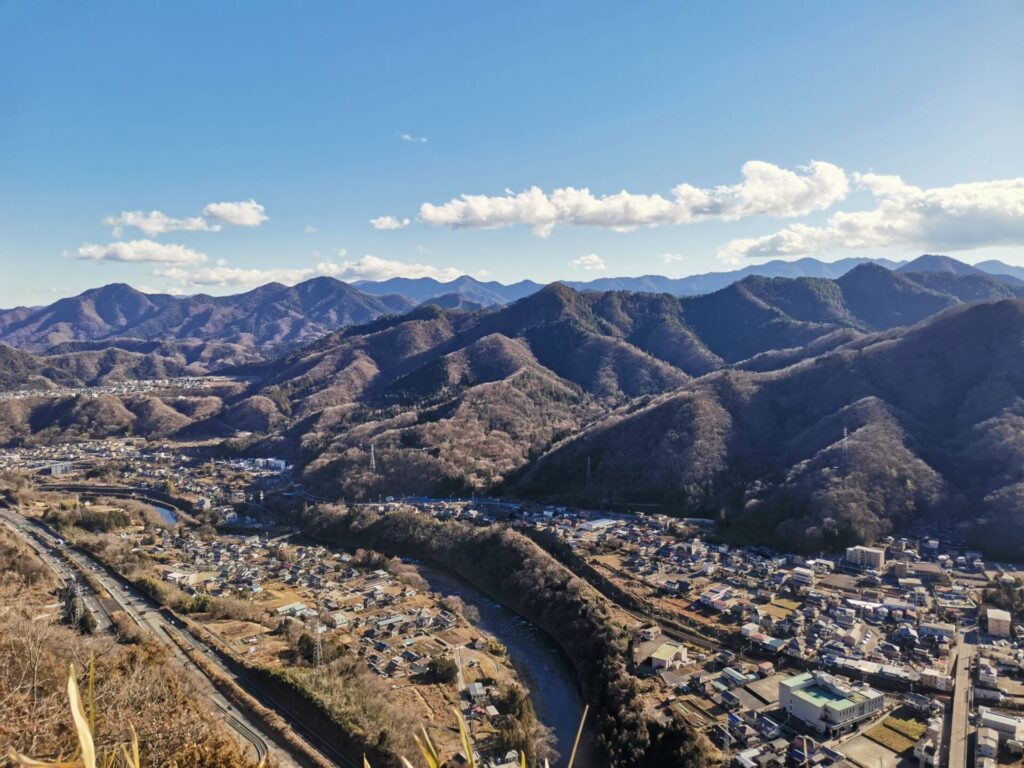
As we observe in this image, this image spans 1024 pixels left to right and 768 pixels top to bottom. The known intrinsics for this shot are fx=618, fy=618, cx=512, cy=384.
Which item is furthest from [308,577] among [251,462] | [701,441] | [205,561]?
[251,462]

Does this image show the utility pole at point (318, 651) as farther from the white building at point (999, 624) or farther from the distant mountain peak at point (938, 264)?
the distant mountain peak at point (938, 264)

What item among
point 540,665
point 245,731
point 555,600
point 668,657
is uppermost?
point 245,731

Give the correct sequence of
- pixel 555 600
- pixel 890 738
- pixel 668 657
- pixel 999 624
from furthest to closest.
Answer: pixel 555 600 < pixel 999 624 < pixel 668 657 < pixel 890 738

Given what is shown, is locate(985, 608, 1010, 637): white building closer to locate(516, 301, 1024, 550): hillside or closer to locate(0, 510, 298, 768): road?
locate(516, 301, 1024, 550): hillside

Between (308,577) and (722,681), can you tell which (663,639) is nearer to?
(722,681)

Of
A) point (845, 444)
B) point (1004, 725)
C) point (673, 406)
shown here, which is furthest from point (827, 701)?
point (673, 406)

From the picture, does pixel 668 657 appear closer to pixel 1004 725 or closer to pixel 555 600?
pixel 555 600
